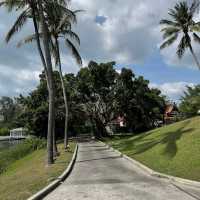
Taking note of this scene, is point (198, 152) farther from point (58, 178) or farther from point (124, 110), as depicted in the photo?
point (124, 110)

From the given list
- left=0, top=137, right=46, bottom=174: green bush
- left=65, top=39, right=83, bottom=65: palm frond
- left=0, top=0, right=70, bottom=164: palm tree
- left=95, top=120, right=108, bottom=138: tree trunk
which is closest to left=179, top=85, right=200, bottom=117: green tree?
left=95, top=120, right=108, bottom=138: tree trunk

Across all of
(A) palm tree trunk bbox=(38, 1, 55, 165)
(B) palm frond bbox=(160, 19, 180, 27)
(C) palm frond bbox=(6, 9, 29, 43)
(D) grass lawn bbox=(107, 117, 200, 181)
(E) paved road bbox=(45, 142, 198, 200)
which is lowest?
(E) paved road bbox=(45, 142, 198, 200)

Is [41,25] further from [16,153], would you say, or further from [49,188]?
[16,153]

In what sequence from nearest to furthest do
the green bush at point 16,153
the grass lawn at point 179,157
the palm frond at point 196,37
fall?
the grass lawn at point 179,157 → the green bush at point 16,153 → the palm frond at point 196,37

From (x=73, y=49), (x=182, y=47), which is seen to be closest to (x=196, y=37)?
(x=182, y=47)

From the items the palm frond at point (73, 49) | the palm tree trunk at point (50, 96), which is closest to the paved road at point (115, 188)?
the palm tree trunk at point (50, 96)

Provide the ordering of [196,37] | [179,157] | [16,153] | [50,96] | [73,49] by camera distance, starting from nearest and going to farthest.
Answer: [179,157], [50,96], [73,49], [16,153], [196,37]

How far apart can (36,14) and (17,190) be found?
43.6ft

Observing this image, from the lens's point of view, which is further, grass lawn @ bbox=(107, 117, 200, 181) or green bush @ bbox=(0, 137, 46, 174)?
green bush @ bbox=(0, 137, 46, 174)

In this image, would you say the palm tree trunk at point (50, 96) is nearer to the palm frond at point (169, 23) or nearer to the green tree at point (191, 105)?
the palm frond at point (169, 23)

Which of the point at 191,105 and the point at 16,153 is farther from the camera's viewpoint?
the point at 191,105

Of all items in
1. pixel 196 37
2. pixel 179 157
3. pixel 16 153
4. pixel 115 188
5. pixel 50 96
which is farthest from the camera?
pixel 196 37

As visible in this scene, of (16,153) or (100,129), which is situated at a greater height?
(100,129)

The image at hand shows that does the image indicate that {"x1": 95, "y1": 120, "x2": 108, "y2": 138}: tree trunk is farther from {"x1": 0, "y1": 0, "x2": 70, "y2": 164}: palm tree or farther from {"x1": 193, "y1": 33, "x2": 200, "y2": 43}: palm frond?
{"x1": 0, "y1": 0, "x2": 70, "y2": 164}: palm tree
